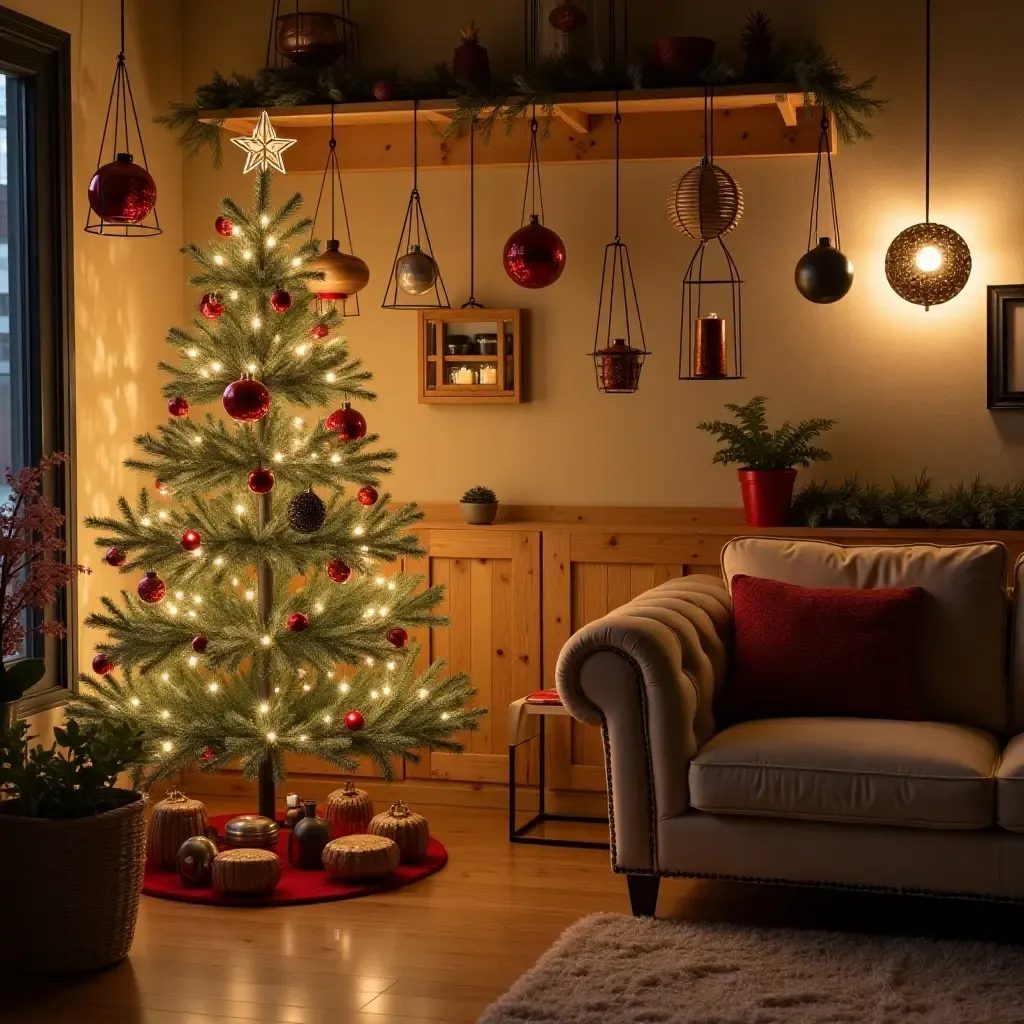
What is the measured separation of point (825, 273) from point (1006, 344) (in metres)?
0.76

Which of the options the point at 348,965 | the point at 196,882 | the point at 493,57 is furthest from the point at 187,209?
the point at 348,965

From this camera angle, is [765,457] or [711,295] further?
[711,295]

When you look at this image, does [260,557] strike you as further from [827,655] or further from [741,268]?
[741,268]

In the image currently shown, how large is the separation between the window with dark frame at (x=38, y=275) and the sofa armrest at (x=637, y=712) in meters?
1.78

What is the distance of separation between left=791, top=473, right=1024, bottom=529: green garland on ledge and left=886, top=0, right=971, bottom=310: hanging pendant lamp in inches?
23.8

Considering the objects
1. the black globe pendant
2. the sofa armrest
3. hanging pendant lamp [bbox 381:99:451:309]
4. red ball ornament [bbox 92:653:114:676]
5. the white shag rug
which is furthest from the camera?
hanging pendant lamp [bbox 381:99:451:309]

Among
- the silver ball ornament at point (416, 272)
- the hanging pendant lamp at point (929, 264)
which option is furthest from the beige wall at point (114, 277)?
the hanging pendant lamp at point (929, 264)

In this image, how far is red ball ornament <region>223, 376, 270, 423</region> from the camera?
4.14m

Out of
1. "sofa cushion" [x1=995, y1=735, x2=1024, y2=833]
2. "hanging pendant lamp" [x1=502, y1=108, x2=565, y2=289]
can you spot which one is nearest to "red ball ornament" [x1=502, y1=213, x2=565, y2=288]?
"hanging pendant lamp" [x1=502, y1=108, x2=565, y2=289]

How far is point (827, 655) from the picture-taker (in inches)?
161

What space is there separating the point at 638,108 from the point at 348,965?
2.81 metres

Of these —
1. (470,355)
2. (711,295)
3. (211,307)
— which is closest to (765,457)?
(711,295)

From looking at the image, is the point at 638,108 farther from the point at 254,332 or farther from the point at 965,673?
the point at 965,673

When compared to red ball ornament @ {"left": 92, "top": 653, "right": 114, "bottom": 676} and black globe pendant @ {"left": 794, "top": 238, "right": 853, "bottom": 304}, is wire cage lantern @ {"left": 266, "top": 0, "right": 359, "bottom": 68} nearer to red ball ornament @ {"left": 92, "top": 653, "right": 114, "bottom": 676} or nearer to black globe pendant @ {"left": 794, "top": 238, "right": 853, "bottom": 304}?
black globe pendant @ {"left": 794, "top": 238, "right": 853, "bottom": 304}
